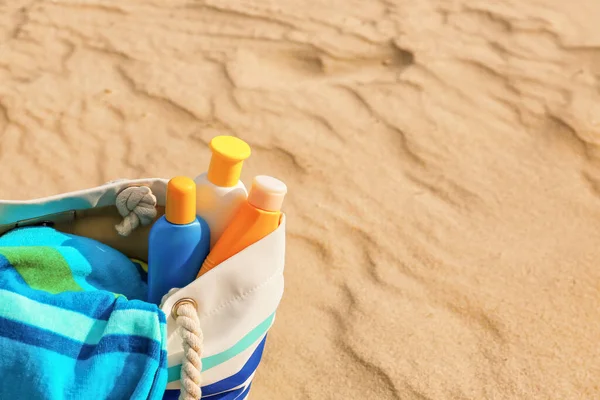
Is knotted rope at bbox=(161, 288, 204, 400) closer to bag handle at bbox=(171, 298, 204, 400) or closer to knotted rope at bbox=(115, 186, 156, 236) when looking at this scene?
bag handle at bbox=(171, 298, 204, 400)

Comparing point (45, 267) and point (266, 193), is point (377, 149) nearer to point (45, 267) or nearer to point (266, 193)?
point (266, 193)

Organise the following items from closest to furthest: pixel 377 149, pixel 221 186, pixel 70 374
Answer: pixel 70 374
pixel 221 186
pixel 377 149

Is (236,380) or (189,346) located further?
(236,380)

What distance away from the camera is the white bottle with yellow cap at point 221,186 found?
0.89 m

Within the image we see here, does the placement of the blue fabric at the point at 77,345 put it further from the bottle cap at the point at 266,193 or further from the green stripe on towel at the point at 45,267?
the bottle cap at the point at 266,193

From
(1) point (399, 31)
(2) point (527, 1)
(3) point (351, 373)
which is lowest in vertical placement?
(3) point (351, 373)

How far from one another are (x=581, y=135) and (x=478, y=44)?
25.7 inches

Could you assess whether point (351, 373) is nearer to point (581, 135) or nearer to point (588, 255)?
point (588, 255)

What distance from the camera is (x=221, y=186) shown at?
0.92 meters

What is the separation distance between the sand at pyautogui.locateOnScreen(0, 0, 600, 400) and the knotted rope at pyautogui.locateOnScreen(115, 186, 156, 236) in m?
0.44

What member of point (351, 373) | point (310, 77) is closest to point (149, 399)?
point (351, 373)

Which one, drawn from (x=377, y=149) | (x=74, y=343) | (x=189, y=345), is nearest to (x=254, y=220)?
(x=189, y=345)

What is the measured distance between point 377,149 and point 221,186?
3.45 feet

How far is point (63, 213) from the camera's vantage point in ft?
3.47
